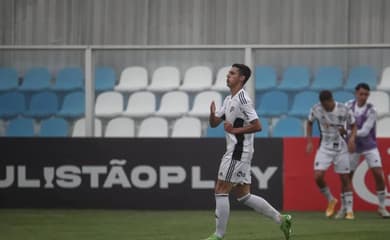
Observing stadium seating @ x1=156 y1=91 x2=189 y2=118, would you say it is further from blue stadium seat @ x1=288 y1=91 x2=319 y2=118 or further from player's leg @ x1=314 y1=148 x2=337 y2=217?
player's leg @ x1=314 y1=148 x2=337 y2=217

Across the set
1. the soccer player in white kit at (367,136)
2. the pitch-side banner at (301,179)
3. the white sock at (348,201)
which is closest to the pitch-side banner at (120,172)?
the pitch-side banner at (301,179)

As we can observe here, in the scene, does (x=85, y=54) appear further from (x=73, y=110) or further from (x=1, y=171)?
(x=1, y=171)

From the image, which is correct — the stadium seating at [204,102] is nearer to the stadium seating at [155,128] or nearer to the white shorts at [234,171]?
the stadium seating at [155,128]

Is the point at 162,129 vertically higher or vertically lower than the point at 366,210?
higher

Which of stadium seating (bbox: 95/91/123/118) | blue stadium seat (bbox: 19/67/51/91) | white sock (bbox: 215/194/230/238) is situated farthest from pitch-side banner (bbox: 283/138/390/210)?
white sock (bbox: 215/194/230/238)

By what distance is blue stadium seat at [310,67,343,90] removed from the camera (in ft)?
66.5

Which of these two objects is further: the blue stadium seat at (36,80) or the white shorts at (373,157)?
the blue stadium seat at (36,80)

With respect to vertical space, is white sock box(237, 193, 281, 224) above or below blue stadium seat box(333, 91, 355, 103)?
below

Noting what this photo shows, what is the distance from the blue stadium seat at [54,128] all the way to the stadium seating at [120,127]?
0.79 meters

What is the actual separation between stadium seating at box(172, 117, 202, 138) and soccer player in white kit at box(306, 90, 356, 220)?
103 inches

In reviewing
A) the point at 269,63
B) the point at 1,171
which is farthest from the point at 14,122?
the point at 269,63

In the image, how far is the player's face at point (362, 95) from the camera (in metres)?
18.6

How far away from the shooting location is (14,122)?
68.6ft

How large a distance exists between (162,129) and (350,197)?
4.04 metres
